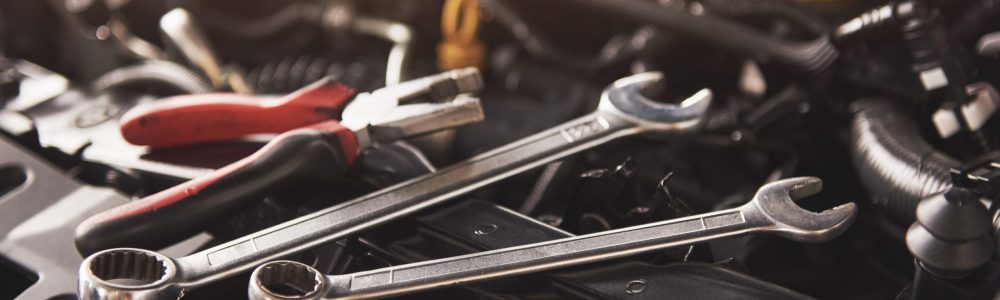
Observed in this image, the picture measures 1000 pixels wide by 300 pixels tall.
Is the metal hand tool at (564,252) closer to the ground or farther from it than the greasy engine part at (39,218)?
closer to the ground

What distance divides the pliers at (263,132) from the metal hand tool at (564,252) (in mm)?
88

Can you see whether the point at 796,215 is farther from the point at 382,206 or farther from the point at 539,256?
the point at 382,206

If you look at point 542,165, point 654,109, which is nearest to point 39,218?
point 542,165

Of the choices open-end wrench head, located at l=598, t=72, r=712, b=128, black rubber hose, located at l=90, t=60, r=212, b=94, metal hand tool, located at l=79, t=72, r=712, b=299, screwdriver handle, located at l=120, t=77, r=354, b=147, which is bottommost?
metal hand tool, located at l=79, t=72, r=712, b=299

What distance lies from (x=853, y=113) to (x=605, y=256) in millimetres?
374

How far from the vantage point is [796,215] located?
0.67 metres

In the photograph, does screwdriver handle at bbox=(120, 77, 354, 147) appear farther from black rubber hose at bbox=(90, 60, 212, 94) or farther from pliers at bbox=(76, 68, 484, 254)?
black rubber hose at bbox=(90, 60, 212, 94)

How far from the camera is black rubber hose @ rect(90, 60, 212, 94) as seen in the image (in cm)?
98

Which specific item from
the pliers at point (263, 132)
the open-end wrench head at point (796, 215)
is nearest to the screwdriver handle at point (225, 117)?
the pliers at point (263, 132)

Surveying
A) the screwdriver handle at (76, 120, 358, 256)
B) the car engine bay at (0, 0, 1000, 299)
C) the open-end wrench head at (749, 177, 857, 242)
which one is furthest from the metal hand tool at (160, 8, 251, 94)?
the open-end wrench head at (749, 177, 857, 242)

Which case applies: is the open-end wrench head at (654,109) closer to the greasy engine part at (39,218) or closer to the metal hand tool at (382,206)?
the metal hand tool at (382,206)

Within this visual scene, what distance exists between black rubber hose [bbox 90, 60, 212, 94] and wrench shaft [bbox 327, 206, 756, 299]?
→ 424mm

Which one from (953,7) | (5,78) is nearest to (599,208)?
(953,7)

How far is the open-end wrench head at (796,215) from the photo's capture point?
650 mm
